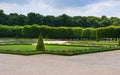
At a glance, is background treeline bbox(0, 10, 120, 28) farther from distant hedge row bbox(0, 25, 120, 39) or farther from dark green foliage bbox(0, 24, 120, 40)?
dark green foliage bbox(0, 24, 120, 40)

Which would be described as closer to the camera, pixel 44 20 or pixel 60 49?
pixel 60 49

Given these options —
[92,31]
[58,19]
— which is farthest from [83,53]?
[58,19]

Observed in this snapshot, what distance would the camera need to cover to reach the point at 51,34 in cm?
7075

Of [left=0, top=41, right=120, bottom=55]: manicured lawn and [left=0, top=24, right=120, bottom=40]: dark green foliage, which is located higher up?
[left=0, top=24, right=120, bottom=40]: dark green foliage

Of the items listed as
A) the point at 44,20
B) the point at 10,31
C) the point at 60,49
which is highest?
the point at 44,20

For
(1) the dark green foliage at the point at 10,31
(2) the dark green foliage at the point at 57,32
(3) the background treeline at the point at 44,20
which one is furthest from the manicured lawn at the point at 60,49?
(3) the background treeline at the point at 44,20

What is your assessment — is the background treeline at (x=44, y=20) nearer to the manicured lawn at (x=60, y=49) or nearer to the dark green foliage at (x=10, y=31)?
the dark green foliage at (x=10, y=31)

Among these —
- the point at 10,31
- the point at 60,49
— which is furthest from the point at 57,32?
the point at 60,49

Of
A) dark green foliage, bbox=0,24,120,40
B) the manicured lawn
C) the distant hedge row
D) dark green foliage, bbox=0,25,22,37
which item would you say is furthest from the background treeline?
the manicured lawn

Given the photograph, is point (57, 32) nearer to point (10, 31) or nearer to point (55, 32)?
point (55, 32)

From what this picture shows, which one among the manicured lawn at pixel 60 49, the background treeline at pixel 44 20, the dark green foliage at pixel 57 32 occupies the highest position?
the background treeline at pixel 44 20

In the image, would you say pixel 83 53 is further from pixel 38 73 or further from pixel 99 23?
pixel 99 23

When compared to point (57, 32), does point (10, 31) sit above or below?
above

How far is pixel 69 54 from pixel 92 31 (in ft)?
155
